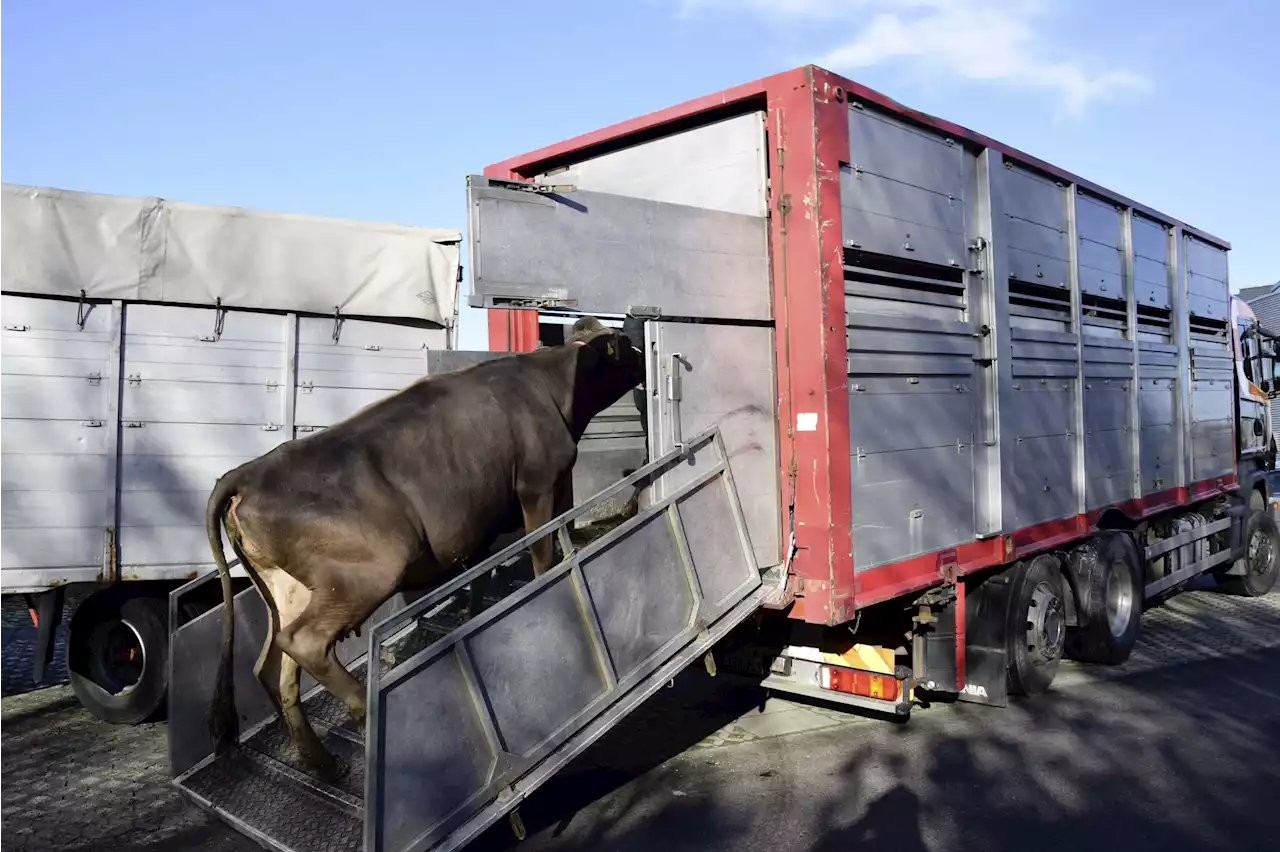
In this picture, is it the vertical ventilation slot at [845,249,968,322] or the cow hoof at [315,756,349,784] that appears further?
the vertical ventilation slot at [845,249,968,322]

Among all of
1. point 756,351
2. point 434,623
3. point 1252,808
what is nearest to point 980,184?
point 756,351

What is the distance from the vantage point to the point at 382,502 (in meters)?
4.52

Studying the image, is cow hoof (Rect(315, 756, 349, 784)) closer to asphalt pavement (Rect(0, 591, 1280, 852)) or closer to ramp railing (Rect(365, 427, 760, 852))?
asphalt pavement (Rect(0, 591, 1280, 852))

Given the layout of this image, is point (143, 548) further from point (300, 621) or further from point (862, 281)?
point (862, 281)

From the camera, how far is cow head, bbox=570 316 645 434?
18.6 ft

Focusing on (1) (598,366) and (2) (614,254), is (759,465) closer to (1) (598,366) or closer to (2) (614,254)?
(1) (598,366)

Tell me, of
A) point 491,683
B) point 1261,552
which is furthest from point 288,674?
point 1261,552

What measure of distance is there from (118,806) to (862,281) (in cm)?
504

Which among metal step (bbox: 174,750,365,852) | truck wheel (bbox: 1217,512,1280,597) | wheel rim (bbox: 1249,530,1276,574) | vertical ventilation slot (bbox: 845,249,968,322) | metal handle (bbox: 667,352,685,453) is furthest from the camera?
wheel rim (bbox: 1249,530,1276,574)

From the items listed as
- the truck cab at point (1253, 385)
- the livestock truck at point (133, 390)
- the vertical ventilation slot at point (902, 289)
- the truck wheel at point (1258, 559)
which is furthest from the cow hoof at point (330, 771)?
the truck wheel at point (1258, 559)

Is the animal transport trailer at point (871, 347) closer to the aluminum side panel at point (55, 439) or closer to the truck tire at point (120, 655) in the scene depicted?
the aluminum side panel at point (55, 439)

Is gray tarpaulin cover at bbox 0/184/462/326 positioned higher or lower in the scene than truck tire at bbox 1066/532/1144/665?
higher

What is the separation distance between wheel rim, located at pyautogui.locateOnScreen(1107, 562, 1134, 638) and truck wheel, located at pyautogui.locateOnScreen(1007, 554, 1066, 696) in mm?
1015

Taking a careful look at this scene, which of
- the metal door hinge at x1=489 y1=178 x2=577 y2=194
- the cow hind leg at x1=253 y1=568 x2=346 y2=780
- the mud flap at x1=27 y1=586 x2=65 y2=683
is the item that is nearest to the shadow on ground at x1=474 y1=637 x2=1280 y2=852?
the cow hind leg at x1=253 y1=568 x2=346 y2=780
